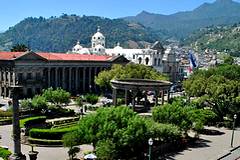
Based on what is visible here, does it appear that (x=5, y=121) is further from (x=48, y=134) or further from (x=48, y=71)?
(x=48, y=71)

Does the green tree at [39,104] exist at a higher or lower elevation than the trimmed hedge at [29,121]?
higher

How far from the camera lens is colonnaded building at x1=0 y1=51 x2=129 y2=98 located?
96062 mm

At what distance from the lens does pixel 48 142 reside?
168 ft

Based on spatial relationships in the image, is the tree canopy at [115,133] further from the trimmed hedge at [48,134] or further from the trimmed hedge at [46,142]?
the trimmed hedge at [48,134]

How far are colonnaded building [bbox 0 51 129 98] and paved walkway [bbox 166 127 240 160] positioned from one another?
45.2m

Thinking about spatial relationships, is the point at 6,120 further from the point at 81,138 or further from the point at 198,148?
the point at 198,148

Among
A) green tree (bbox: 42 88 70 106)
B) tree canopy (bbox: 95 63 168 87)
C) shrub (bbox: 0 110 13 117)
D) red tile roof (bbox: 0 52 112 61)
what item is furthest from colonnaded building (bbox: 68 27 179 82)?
shrub (bbox: 0 110 13 117)

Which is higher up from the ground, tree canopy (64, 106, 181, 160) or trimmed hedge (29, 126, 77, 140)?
tree canopy (64, 106, 181, 160)

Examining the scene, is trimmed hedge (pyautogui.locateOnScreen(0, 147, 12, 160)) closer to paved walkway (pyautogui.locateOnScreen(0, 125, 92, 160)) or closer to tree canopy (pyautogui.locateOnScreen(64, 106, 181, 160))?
paved walkway (pyautogui.locateOnScreen(0, 125, 92, 160))

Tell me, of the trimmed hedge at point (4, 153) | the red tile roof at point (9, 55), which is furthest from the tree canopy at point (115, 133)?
the red tile roof at point (9, 55)

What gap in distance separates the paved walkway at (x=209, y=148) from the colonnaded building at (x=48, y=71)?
45.2m

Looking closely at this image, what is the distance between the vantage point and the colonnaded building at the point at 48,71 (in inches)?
3782

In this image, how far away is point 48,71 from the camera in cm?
10569

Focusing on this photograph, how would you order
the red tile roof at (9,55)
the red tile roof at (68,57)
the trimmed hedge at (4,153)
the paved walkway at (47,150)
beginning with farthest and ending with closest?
the red tile roof at (68,57), the red tile roof at (9,55), the paved walkway at (47,150), the trimmed hedge at (4,153)
